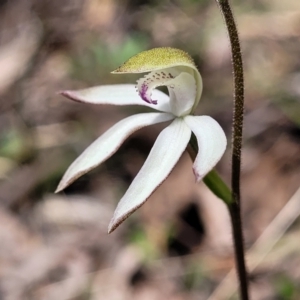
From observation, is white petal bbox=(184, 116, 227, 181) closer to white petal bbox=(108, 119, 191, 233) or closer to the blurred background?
white petal bbox=(108, 119, 191, 233)

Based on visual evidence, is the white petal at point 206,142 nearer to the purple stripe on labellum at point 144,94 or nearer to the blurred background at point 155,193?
the purple stripe on labellum at point 144,94

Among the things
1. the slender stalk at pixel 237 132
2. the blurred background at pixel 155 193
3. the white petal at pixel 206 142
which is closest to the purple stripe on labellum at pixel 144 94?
the white petal at pixel 206 142

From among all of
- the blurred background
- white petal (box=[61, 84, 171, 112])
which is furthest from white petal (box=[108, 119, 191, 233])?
the blurred background

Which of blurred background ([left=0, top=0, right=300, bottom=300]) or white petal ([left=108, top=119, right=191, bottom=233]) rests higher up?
white petal ([left=108, top=119, right=191, bottom=233])

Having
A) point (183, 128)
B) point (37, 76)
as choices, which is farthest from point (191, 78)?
point (37, 76)

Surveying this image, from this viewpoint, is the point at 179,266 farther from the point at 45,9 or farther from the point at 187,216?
the point at 45,9

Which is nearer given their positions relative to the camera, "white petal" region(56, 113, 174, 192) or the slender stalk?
the slender stalk

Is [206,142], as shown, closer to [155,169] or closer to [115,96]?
[155,169]
